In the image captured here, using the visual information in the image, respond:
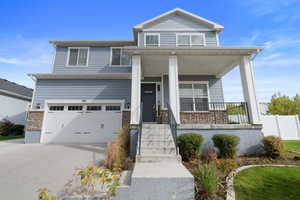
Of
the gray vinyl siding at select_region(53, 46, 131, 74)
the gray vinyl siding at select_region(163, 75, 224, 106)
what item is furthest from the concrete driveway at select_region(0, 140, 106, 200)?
the gray vinyl siding at select_region(53, 46, 131, 74)

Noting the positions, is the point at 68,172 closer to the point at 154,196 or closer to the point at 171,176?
the point at 154,196

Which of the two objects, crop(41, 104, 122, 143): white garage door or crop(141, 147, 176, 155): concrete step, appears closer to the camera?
crop(141, 147, 176, 155): concrete step

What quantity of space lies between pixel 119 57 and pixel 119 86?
2.48 metres

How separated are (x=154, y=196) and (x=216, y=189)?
4.34ft

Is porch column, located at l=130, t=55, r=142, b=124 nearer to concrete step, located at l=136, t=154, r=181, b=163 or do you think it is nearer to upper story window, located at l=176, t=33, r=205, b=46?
concrete step, located at l=136, t=154, r=181, b=163

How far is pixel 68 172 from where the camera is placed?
348cm

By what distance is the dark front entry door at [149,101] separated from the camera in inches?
316

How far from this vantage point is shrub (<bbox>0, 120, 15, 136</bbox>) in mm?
10038

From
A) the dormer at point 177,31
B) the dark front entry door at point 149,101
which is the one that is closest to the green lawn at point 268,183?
the dark front entry door at point 149,101

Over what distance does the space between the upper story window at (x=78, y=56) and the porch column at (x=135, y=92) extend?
5414 mm

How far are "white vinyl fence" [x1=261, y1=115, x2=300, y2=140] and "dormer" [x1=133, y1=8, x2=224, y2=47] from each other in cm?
682

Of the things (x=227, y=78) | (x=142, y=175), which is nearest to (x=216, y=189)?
(x=142, y=175)

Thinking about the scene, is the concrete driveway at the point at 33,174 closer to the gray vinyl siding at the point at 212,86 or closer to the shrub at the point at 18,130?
the gray vinyl siding at the point at 212,86

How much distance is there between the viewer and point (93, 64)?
9133 mm
